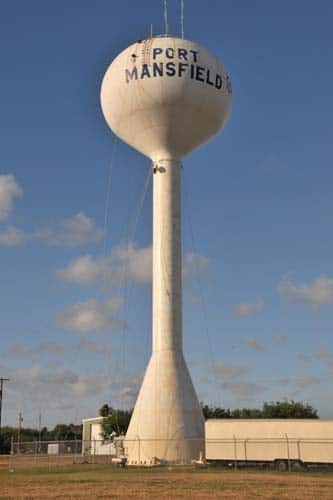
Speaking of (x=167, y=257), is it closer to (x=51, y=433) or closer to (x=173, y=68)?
(x=173, y=68)

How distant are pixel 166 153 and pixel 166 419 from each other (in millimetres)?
16149

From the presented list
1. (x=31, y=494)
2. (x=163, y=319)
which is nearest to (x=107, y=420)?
(x=163, y=319)

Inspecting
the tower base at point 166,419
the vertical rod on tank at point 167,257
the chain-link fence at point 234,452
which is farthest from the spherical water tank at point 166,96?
the chain-link fence at point 234,452

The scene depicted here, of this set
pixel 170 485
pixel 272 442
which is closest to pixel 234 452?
pixel 272 442

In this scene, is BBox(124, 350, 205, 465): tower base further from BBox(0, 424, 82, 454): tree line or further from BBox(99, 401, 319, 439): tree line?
BBox(0, 424, 82, 454): tree line

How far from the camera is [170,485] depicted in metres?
25.2

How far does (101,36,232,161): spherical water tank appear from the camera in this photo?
133 feet

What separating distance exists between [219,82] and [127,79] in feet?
19.2

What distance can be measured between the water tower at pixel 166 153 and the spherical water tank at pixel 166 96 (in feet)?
0.20

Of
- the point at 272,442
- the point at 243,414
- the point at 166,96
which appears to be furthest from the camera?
the point at 243,414

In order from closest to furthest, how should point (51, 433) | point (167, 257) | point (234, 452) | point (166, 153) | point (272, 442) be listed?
point (272, 442) < point (234, 452) < point (167, 257) < point (166, 153) < point (51, 433)

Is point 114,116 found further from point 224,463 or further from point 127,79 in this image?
point 224,463

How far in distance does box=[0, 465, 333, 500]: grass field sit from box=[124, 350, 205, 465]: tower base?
10.1 feet

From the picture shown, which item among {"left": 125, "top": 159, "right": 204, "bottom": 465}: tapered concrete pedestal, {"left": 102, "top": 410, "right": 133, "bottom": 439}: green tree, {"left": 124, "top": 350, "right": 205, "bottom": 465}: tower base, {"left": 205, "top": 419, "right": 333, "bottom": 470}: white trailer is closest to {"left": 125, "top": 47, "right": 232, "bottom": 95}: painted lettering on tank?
{"left": 125, "top": 159, "right": 204, "bottom": 465}: tapered concrete pedestal
